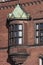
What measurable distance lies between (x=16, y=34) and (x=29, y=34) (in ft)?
3.09

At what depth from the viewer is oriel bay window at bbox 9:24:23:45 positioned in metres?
32.0

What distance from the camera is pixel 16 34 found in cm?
3209

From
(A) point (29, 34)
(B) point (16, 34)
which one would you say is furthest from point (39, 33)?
(B) point (16, 34)

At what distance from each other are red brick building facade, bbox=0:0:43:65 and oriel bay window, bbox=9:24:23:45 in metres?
0.23

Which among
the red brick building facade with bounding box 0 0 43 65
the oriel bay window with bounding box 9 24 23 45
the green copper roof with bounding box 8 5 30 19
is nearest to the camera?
the red brick building facade with bounding box 0 0 43 65

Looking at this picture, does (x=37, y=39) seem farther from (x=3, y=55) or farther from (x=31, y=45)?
(x=3, y=55)

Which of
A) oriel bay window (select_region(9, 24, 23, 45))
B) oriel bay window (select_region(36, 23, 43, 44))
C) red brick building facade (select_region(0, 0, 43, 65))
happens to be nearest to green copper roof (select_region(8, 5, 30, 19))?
red brick building facade (select_region(0, 0, 43, 65))

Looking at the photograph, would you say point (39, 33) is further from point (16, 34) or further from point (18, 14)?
point (18, 14)

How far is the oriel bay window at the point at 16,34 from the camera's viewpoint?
105ft

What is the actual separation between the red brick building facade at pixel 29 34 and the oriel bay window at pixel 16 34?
0.23 metres

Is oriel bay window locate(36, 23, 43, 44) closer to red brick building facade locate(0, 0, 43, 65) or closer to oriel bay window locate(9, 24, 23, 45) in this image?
red brick building facade locate(0, 0, 43, 65)

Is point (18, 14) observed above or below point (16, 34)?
above

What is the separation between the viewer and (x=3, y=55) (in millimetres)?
32969

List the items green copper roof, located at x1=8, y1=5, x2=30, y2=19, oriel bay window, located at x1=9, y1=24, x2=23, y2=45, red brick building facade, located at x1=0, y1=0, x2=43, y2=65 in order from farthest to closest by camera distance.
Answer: green copper roof, located at x1=8, y1=5, x2=30, y2=19, oriel bay window, located at x1=9, y1=24, x2=23, y2=45, red brick building facade, located at x1=0, y1=0, x2=43, y2=65
